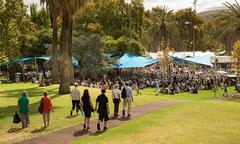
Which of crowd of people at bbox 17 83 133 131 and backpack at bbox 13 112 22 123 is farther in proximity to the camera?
backpack at bbox 13 112 22 123

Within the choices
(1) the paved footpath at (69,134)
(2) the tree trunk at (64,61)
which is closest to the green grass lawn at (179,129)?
(1) the paved footpath at (69,134)

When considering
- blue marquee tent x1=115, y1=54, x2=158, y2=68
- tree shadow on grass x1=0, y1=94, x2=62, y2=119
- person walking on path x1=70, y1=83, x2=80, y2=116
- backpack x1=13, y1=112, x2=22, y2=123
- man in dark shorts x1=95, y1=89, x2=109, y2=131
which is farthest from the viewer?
blue marquee tent x1=115, y1=54, x2=158, y2=68

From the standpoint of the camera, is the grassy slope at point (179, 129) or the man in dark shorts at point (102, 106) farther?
the man in dark shorts at point (102, 106)

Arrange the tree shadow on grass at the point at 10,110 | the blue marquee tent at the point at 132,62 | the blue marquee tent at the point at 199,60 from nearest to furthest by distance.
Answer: the tree shadow on grass at the point at 10,110, the blue marquee tent at the point at 132,62, the blue marquee tent at the point at 199,60

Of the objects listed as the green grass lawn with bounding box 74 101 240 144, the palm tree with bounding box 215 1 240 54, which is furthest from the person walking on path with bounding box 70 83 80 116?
the palm tree with bounding box 215 1 240 54

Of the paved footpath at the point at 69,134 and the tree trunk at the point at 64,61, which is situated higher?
the tree trunk at the point at 64,61

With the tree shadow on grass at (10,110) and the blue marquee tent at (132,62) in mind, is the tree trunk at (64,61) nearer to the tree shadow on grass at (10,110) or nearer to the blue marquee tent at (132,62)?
the tree shadow on grass at (10,110)

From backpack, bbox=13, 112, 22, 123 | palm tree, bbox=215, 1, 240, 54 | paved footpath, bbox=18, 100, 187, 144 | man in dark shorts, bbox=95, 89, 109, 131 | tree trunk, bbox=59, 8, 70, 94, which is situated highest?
palm tree, bbox=215, 1, 240, 54

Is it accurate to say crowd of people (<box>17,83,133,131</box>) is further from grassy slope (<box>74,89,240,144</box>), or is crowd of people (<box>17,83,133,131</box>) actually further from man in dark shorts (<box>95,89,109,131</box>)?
grassy slope (<box>74,89,240,144</box>)

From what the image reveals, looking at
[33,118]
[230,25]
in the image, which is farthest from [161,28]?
[33,118]

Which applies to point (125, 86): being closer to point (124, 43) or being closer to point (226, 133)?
point (226, 133)

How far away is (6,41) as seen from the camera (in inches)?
1256

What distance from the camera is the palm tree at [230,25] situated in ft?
208

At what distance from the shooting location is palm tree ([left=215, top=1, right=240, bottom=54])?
208 feet
